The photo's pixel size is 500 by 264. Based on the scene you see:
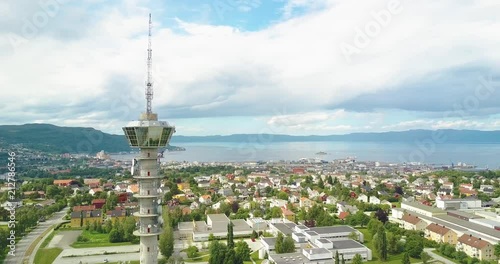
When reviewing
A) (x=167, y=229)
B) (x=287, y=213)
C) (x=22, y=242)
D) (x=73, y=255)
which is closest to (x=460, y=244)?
(x=287, y=213)

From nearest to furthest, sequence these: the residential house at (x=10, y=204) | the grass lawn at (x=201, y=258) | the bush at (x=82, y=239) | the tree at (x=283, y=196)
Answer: the grass lawn at (x=201, y=258) < the bush at (x=82, y=239) < the residential house at (x=10, y=204) < the tree at (x=283, y=196)

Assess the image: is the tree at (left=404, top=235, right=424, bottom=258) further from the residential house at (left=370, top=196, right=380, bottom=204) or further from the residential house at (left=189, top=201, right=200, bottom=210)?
the residential house at (left=189, top=201, right=200, bottom=210)

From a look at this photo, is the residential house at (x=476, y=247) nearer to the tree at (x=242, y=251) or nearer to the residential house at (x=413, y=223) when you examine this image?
the residential house at (x=413, y=223)

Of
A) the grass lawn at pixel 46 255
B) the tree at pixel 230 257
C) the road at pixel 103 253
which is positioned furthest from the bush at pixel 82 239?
the tree at pixel 230 257

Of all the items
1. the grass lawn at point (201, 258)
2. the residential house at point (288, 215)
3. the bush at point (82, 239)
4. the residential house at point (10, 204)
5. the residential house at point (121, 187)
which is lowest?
the grass lawn at point (201, 258)

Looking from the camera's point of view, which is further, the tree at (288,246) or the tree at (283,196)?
the tree at (283,196)

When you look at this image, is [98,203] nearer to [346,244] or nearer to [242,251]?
[242,251]

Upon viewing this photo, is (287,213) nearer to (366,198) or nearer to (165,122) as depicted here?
(366,198)
